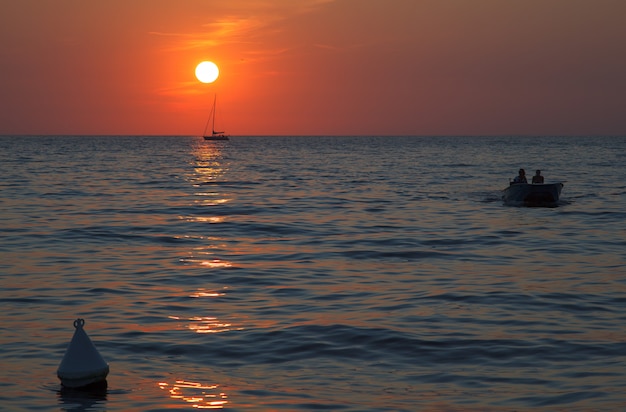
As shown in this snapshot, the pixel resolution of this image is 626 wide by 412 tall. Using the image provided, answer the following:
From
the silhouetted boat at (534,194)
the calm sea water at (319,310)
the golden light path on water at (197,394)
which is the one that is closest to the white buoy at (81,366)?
the calm sea water at (319,310)

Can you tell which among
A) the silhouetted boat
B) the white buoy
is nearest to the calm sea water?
the white buoy

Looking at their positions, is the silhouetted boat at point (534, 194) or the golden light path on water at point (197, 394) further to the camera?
the silhouetted boat at point (534, 194)

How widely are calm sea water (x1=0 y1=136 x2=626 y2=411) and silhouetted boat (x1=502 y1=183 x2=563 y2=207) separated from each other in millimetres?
3598

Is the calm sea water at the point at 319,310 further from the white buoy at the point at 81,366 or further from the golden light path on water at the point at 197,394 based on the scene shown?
the white buoy at the point at 81,366

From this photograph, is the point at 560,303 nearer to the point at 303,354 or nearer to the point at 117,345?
the point at 303,354

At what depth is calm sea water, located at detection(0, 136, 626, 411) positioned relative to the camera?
11102mm

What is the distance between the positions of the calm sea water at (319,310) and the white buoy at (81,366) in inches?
8.4

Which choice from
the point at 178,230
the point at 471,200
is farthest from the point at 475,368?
the point at 471,200

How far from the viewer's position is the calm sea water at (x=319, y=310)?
1110 centimetres

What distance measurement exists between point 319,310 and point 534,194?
2494 cm

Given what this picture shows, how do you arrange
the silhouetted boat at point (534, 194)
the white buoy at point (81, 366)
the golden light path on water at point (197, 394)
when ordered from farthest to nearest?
the silhouetted boat at point (534, 194)
the white buoy at point (81, 366)
the golden light path on water at point (197, 394)

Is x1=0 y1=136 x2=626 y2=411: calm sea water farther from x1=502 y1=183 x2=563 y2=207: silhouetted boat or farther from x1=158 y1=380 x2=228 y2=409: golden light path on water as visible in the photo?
x1=502 y1=183 x2=563 y2=207: silhouetted boat

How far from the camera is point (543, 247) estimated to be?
83.8 ft

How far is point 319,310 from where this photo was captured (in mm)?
16047
